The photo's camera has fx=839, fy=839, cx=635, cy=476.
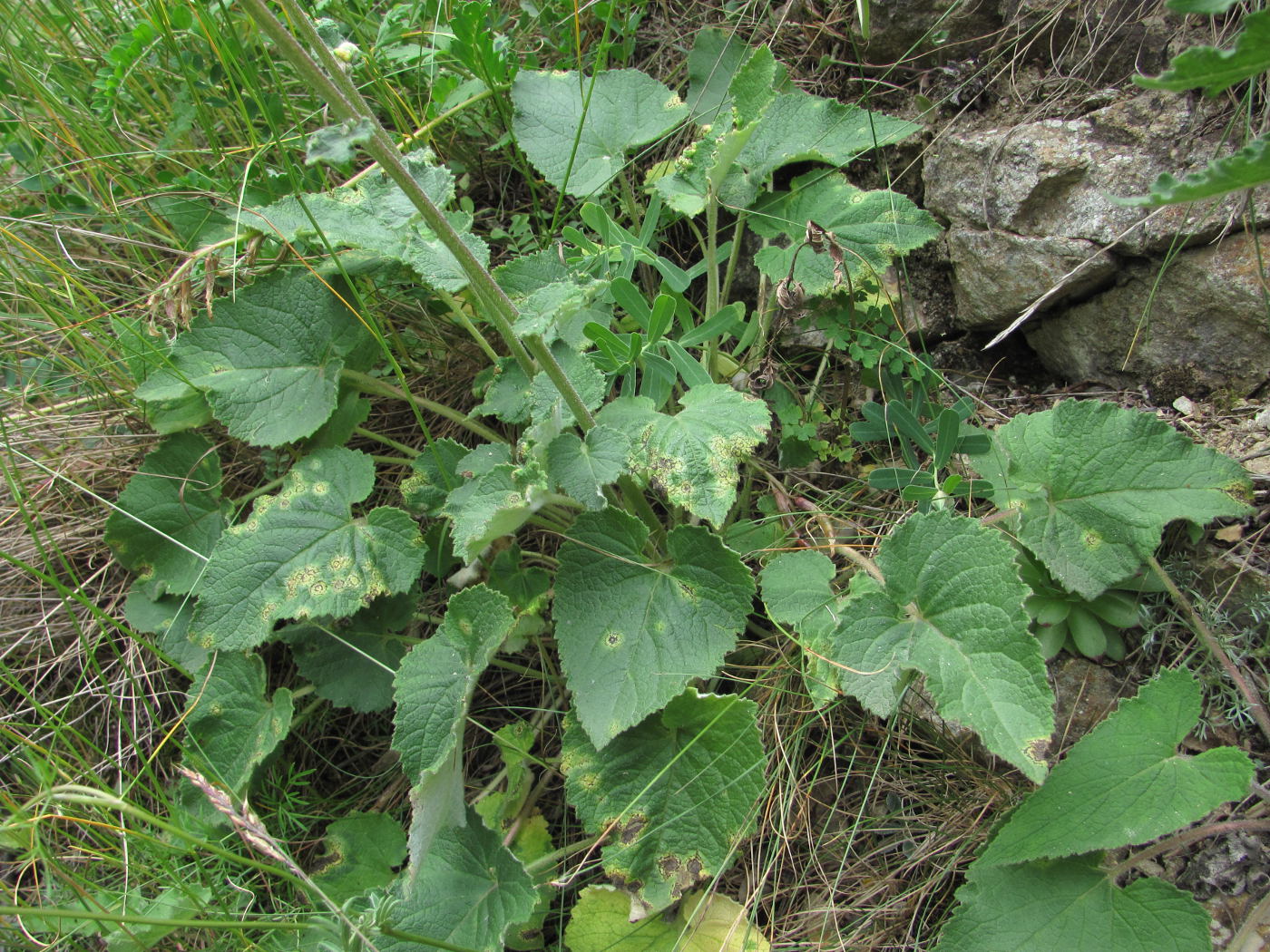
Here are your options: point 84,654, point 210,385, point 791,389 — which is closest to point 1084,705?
point 791,389

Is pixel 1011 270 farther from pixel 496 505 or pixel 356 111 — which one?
pixel 356 111

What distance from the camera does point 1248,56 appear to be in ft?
3.35

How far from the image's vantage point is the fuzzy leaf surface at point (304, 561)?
5.94ft

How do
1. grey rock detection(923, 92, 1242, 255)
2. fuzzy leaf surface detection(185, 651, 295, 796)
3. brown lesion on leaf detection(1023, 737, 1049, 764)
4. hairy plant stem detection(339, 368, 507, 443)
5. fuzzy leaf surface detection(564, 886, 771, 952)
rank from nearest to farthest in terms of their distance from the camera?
1. brown lesion on leaf detection(1023, 737, 1049, 764)
2. fuzzy leaf surface detection(564, 886, 771, 952)
3. grey rock detection(923, 92, 1242, 255)
4. fuzzy leaf surface detection(185, 651, 295, 796)
5. hairy plant stem detection(339, 368, 507, 443)

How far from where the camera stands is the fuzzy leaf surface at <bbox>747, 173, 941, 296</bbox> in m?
1.93

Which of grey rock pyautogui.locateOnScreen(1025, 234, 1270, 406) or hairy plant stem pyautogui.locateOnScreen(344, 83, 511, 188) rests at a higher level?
hairy plant stem pyautogui.locateOnScreen(344, 83, 511, 188)

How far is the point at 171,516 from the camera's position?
2111 mm

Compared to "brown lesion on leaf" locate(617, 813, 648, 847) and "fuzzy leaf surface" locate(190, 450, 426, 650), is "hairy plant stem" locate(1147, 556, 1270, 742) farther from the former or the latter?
"fuzzy leaf surface" locate(190, 450, 426, 650)

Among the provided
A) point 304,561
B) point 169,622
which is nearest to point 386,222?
point 304,561

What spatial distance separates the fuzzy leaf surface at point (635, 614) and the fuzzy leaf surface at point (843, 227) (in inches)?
27.9

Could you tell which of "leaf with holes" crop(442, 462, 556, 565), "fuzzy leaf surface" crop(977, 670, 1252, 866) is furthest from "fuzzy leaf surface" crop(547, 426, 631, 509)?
"fuzzy leaf surface" crop(977, 670, 1252, 866)

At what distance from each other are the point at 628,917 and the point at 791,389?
127 centimetres

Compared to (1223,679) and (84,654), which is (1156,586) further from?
(84,654)

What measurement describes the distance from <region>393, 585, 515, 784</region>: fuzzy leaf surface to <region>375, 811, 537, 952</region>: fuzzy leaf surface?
0.73ft
